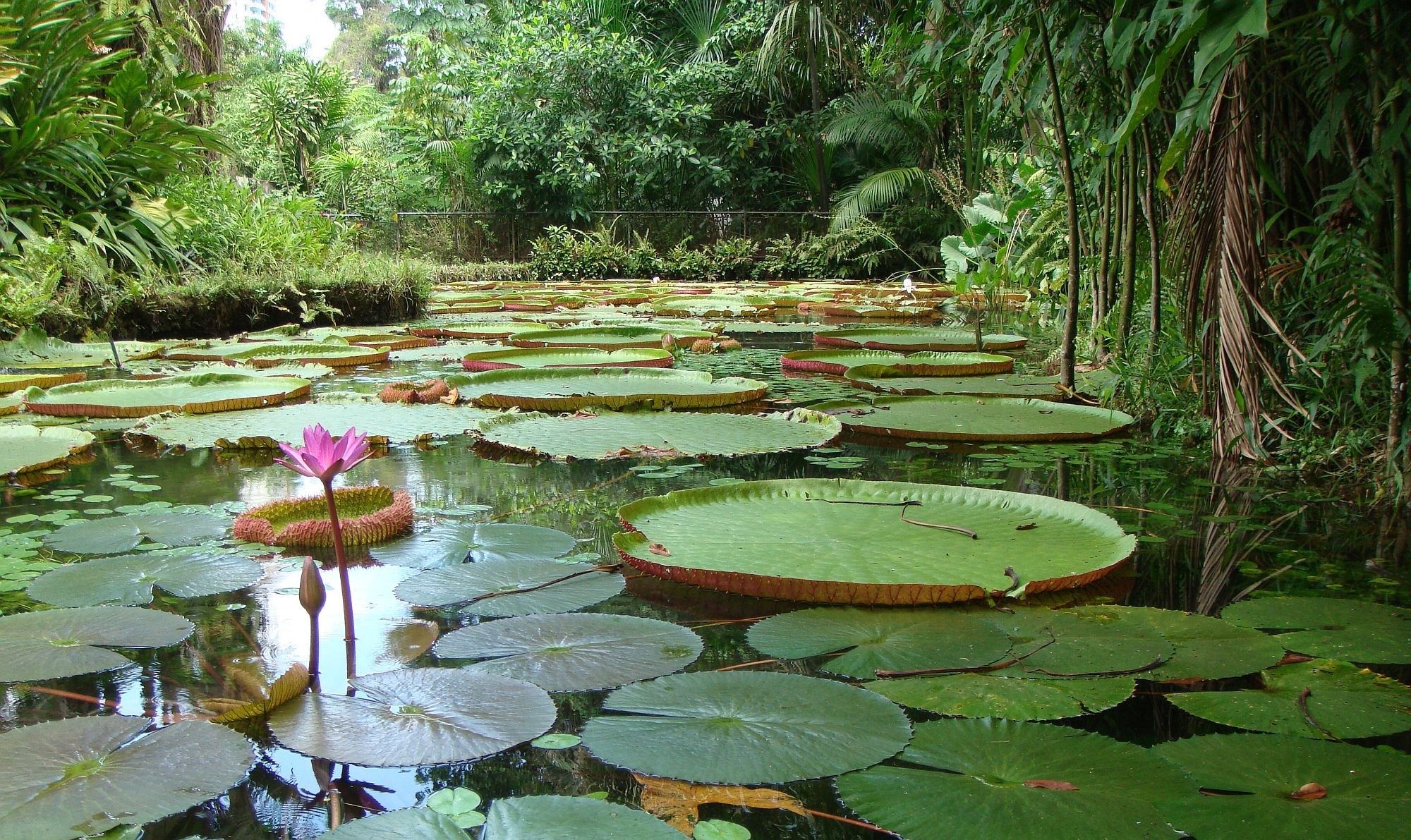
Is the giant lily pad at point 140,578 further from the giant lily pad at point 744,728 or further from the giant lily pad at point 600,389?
the giant lily pad at point 600,389

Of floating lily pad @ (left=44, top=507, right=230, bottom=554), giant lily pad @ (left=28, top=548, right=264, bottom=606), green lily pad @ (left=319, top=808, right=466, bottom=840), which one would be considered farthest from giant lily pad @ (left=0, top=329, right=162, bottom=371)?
green lily pad @ (left=319, top=808, right=466, bottom=840)

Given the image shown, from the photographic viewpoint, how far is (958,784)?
96 centimetres

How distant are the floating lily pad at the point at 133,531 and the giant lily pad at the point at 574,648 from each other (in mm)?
806

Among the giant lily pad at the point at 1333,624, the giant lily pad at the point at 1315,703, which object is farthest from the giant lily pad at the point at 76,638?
the giant lily pad at the point at 1333,624

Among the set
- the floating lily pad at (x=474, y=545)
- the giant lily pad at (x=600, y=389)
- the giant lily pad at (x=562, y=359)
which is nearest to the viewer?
the floating lily pad at (x=474, y=545)

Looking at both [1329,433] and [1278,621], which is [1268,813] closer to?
[1278,621]

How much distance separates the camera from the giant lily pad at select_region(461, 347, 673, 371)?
418cm

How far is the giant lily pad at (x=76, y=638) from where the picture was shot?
48.0 inches

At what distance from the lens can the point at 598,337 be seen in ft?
17.3

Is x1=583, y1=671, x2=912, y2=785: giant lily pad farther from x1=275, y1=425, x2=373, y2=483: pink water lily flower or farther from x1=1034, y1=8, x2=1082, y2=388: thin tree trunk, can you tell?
x1=1034, y1=8, x2=1082, y2=388: thin tree trunk

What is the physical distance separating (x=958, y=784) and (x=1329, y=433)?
1927 millimetres

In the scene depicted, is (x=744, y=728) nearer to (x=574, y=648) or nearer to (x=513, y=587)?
(x=574, y=648)

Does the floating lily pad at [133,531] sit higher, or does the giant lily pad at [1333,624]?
the floating lily pad at [133,531]

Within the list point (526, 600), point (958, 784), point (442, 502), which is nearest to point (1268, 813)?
point (958, 784)
